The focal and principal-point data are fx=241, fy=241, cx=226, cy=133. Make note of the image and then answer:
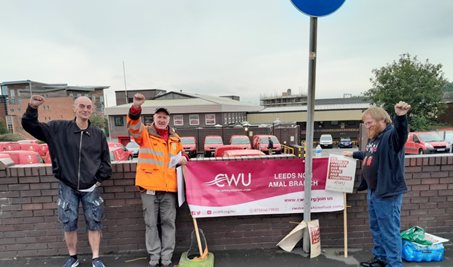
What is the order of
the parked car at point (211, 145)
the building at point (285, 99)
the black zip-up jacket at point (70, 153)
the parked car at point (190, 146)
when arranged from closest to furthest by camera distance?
the black zip-up jacket at point (70, 153), the parked car at point (211, 145), the parked car at point (190, 146), the building at point (285, 99)

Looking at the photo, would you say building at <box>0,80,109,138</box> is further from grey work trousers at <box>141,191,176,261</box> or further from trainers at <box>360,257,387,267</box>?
trainers at <box>360,257,387,267</box>

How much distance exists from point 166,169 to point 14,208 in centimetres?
221

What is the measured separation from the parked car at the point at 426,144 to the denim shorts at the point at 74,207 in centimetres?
1815

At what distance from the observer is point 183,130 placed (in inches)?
1054

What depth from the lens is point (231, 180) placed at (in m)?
3.47

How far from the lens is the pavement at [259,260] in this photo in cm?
Answer: 316

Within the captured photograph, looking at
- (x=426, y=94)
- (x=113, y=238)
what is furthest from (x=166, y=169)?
(x=426, y=94)

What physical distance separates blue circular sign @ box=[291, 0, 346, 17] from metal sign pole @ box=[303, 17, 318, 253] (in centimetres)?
14

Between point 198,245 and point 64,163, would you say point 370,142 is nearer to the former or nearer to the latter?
point 198,245

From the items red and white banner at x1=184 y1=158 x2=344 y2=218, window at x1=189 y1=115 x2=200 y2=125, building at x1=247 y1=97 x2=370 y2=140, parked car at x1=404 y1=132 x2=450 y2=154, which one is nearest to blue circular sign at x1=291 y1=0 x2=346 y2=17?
red and white banner at x1=184 y1=158 x2=344 y2=218

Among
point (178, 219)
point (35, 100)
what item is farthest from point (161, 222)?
point (35, 100)

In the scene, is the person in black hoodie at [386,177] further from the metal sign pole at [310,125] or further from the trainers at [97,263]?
the trainers at [97,263]

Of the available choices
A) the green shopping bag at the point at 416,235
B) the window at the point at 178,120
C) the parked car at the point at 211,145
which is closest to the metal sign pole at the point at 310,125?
the green shopping bag at the point at 416,235

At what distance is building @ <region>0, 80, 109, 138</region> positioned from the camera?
60062 millimetres
